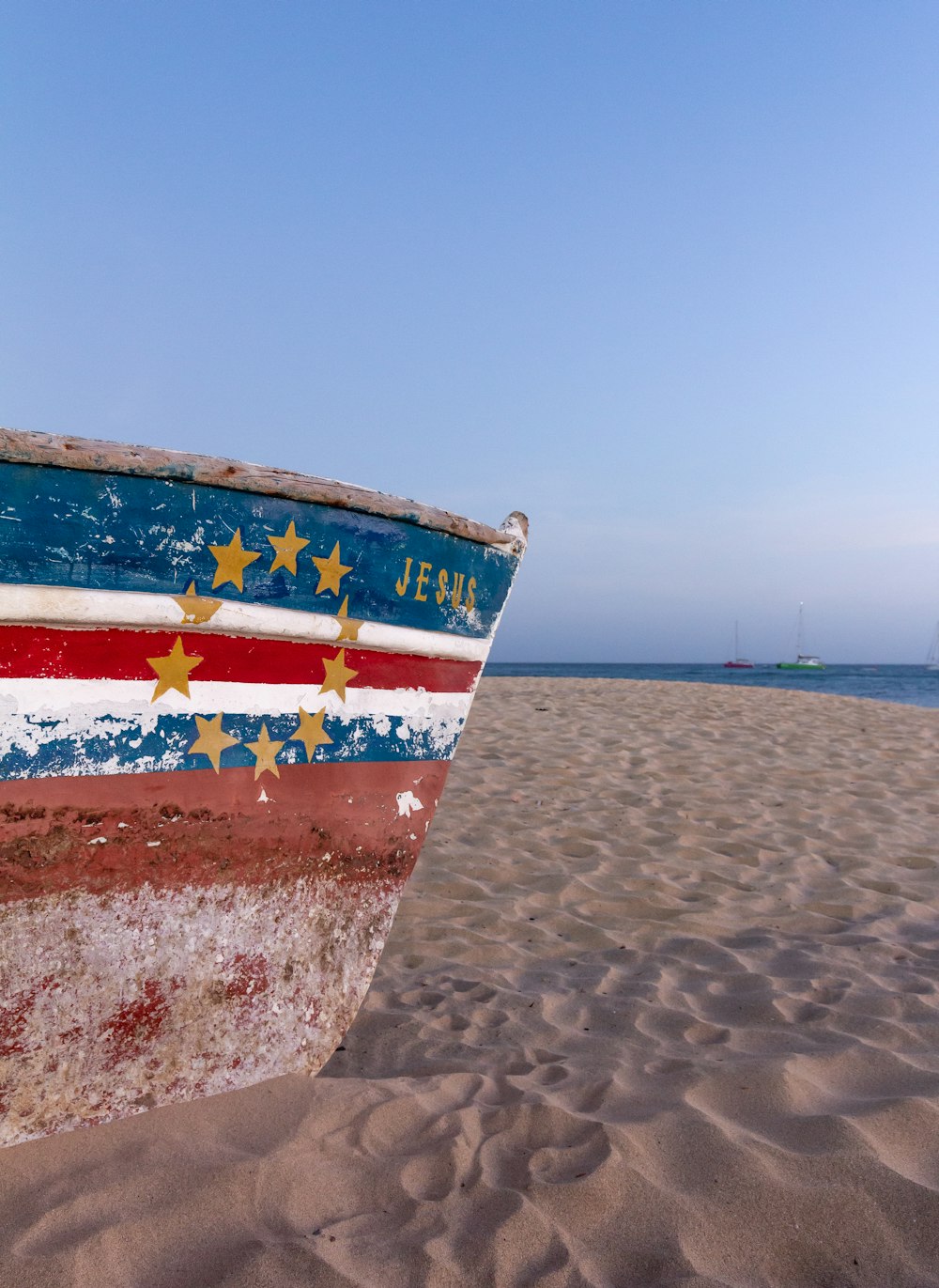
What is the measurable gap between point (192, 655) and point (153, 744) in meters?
0.20

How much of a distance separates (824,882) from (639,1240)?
2694mm

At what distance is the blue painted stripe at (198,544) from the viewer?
1526 millimetres

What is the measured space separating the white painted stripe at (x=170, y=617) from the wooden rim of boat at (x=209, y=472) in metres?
0.23

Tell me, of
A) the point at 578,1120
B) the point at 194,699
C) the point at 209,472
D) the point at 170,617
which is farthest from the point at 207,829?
the point at 578,1120

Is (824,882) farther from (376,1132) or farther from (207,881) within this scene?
(207,881)

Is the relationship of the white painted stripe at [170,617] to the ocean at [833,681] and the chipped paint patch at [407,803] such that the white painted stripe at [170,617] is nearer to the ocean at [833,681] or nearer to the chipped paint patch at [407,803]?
the chipped paint patch at [407,803]

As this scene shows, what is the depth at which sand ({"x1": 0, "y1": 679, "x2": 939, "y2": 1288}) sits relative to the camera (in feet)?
4.62

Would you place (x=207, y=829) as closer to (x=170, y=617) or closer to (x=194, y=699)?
(x=194, y=699)

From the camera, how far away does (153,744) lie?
172 cm

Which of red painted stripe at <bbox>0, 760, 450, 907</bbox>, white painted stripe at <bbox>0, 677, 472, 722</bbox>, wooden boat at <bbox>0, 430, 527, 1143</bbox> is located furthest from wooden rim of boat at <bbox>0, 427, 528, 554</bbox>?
red painted stripe at <bbox>0, 760, 450, 907</bbox>

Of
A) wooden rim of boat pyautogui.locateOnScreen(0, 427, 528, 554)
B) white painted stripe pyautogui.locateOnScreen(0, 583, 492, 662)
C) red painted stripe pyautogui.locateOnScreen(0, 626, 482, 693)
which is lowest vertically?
red painted stripe pyautogui.locateOnScreen(0, 626, 482, 693)

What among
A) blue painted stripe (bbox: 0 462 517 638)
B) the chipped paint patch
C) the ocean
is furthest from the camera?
the ocean

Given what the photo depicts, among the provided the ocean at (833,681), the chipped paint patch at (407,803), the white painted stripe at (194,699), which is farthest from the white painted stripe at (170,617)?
the ocean at (833,681)

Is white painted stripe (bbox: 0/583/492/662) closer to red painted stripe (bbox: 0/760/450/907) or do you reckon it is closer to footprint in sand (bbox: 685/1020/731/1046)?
red painted stripe (bbox: 0/760/450/907)
